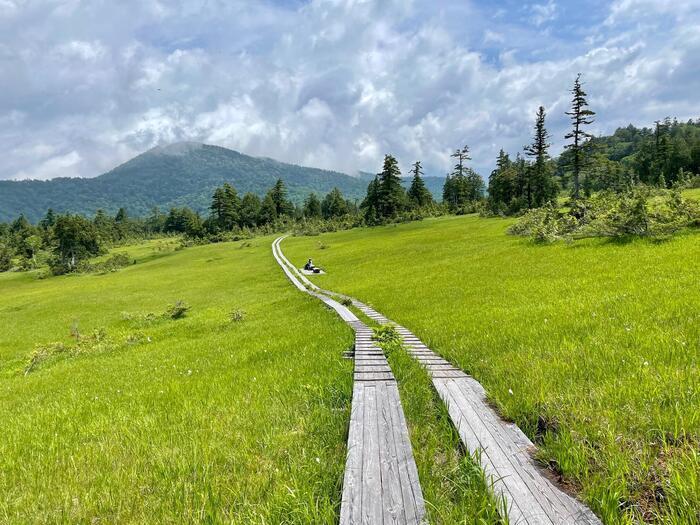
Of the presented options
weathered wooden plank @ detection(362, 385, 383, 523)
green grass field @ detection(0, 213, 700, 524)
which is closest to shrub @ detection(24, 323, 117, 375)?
green grass field @ detection(0, 213, 700, 524)

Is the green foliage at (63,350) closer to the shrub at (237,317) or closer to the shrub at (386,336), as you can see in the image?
the shrub at (237,317)

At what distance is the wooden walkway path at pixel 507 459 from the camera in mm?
3139

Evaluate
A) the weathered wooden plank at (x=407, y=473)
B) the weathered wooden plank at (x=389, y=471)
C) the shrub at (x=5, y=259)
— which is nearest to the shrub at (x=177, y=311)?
the weathered wooden plank at (x=389, y=471)

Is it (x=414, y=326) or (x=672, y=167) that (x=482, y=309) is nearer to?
(x=414, y=326)

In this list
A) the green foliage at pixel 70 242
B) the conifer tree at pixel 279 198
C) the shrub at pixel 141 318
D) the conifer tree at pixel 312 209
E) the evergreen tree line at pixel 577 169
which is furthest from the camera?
the conifer tree at pixel 312 209

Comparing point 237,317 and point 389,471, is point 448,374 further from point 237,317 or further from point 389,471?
point 237,317

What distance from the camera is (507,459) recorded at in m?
3.94

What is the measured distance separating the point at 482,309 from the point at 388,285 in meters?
11.1

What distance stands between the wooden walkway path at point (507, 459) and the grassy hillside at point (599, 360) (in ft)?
0.67

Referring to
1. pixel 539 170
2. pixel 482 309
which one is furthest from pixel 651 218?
pixel 539 170

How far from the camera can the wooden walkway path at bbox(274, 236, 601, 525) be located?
10.3 ft

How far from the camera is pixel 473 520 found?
312 centimetres

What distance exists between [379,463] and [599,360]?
452 centimetres

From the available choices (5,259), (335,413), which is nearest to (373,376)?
(335,413)
